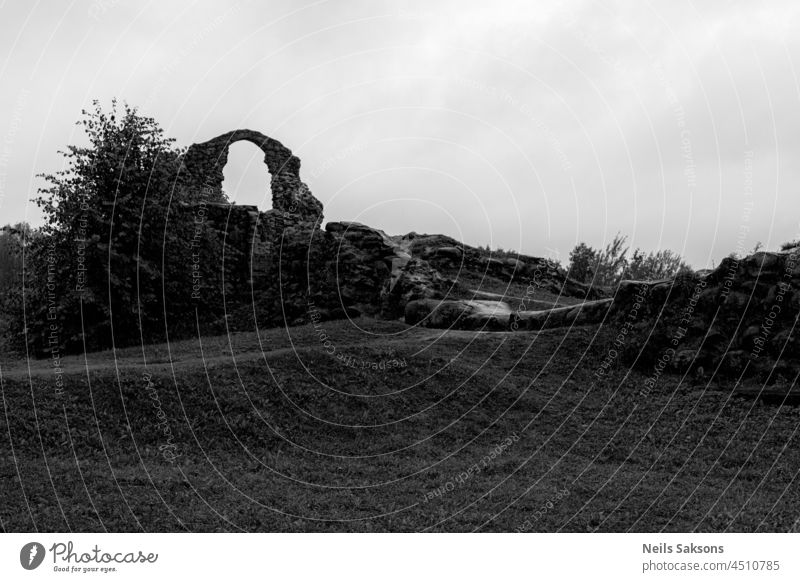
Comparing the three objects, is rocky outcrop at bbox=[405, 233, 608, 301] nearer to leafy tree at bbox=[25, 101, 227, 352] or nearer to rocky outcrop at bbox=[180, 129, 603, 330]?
rocky outcrop at bbox=[180, 129, 603, 330]

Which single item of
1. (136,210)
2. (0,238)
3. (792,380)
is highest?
(0,238)

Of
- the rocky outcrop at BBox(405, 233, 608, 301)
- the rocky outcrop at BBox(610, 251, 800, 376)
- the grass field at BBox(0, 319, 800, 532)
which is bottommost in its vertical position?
the grass field at BBox(0, 319, 800, 532)

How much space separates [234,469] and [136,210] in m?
17.9

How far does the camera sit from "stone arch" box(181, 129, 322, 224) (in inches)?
1569

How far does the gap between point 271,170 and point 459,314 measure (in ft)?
59.5

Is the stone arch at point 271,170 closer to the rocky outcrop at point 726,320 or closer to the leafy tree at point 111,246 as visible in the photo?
the leafy tree at point 111,246

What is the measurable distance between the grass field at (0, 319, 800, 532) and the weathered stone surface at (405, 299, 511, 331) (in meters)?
3.04

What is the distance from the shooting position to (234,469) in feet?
48.2

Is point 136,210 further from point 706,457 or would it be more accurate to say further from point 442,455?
point 706,457

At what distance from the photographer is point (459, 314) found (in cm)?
2666


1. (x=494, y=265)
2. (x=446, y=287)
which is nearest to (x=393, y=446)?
(x=446, y=287)

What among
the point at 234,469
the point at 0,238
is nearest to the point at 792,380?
the point at 234,469

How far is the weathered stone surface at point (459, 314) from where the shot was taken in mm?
25891

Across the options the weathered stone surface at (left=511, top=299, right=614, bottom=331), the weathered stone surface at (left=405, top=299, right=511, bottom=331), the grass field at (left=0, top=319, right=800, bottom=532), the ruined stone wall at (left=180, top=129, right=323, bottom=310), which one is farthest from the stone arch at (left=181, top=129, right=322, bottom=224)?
the grass field at (left=0, top=319, right=800, bottom=532)
